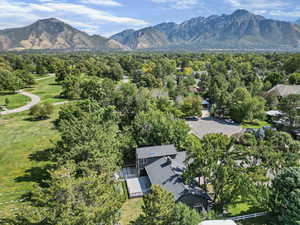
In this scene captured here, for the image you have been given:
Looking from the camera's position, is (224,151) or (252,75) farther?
(252,75)

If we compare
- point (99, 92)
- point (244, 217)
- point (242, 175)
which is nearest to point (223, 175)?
point (242, 175)

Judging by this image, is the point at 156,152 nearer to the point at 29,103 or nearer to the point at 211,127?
the point at 211,127

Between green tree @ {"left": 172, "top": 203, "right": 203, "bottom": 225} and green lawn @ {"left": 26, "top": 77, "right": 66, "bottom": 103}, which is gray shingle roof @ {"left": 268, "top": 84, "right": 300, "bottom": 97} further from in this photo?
green lawn @ {"left": 26, "top": 77, "right": 66, "bottom": 103}

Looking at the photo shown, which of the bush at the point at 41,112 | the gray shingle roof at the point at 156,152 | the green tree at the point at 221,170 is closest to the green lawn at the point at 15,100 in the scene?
the bush at the point at 41,112

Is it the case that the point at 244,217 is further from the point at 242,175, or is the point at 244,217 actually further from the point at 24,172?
the point at 24,172

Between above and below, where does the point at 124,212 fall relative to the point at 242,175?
below

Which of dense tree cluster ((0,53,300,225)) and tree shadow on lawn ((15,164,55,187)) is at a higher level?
dense tree cluster ((0,53,300,225))

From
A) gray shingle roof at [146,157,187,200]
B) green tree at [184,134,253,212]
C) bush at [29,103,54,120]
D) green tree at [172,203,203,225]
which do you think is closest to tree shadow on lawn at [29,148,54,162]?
gray shingle roof at [146,157,187,200]
